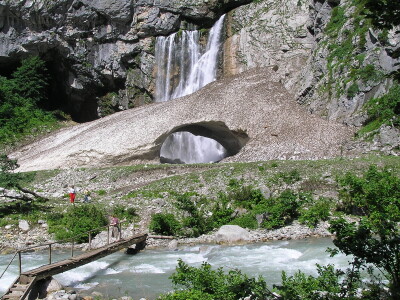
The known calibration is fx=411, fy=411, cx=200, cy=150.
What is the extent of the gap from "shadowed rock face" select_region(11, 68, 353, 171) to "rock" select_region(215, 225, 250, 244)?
35.3ft

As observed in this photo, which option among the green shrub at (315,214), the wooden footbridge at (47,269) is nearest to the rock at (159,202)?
the wooden footbridge at (47,269)

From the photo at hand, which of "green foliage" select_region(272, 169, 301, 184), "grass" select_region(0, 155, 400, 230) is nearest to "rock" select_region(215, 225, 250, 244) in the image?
"grass" select_region(0, 155, 400, 230)

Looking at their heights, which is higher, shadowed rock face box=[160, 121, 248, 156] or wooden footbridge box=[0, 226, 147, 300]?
shadowed rock face box=[160, 121, 248, 156]

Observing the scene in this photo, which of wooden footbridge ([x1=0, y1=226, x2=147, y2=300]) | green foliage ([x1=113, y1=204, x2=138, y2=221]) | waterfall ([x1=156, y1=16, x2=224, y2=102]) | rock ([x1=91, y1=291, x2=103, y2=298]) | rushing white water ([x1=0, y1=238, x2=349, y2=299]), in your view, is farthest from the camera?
waterfall ([x1=156, y1=16, x2=224, y2=102])

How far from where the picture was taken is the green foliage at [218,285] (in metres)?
6.68

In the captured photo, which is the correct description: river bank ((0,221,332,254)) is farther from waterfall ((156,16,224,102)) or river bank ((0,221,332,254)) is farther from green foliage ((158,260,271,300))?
waterfall ((156,16,224,102))

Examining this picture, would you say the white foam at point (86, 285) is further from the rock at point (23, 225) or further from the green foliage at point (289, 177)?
the green foliage at point (289, 177)

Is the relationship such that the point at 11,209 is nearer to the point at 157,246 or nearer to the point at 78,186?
the point at 78,186

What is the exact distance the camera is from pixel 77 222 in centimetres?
2039

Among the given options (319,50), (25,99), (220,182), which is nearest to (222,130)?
(319,50)

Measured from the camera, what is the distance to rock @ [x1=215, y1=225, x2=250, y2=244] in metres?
17.9

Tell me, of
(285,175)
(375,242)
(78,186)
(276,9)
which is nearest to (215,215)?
(285,175)

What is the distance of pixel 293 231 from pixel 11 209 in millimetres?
15165

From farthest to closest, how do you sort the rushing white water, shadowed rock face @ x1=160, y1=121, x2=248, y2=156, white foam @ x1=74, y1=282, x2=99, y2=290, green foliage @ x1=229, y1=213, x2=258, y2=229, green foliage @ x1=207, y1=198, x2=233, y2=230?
shadowed rock face @ x1=160, y1=121, x2=248, y2=156, green foliage @ x1=207, y1=198, x2=233, y2=230, green foliage @ x1=229, y1=213, x2=258, y2=229, white foam @ x1=74, y1=282, x2=99, y2=290, the rushing white water
